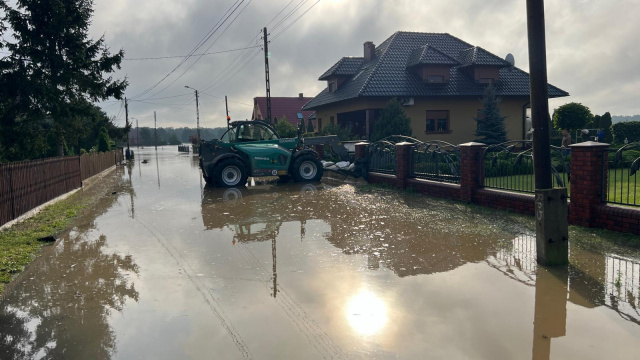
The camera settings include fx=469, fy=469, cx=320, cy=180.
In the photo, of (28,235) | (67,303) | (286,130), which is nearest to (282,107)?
(286,130)

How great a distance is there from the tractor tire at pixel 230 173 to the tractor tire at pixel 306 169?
6.10 feet

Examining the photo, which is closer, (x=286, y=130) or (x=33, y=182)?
(x=33, y=182)

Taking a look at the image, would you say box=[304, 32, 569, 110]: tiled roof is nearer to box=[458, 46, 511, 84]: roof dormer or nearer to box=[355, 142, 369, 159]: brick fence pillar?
box=[458, 46, 511, 84]: roof dormer

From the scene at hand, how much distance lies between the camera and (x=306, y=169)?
17047mm

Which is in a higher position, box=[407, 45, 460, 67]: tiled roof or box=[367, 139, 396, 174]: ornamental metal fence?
box=[407, 45, 460, 67]: tiled roof

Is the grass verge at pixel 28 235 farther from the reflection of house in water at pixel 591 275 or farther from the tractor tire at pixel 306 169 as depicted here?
the tractor tire at pixel 306 169

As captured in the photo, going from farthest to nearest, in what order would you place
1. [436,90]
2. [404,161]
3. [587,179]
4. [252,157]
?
[436,90], [252,157], [404,161], [587,179]

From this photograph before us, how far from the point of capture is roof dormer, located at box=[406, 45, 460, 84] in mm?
26797

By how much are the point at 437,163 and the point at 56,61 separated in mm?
16256

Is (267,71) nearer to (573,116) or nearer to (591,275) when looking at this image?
(573,116)

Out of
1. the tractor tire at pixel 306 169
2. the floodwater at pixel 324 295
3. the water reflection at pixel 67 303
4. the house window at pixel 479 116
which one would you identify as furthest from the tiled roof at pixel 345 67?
the water reflection at pixel 67 303

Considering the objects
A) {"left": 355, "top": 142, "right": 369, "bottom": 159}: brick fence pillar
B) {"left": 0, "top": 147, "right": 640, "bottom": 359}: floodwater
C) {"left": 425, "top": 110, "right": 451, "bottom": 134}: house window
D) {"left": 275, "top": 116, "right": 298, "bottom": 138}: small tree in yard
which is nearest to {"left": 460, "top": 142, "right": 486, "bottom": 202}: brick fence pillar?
{"left": 0, "top": 147, "right": 640, "bottom": 359}: floodwater

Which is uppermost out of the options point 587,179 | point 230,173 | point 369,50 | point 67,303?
point 369,50

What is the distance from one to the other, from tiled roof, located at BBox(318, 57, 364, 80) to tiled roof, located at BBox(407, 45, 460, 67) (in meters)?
4.28
